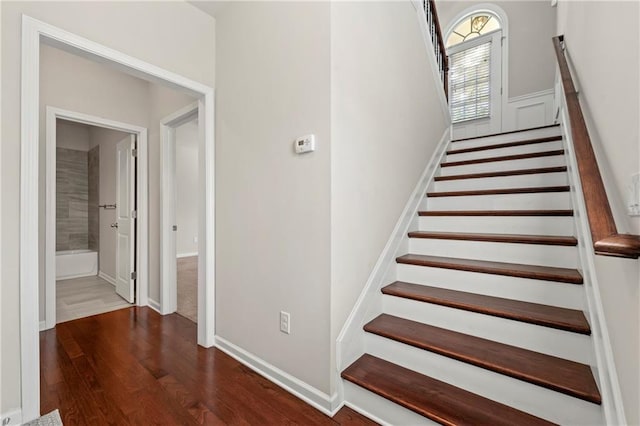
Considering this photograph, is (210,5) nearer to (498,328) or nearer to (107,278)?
(498,328)

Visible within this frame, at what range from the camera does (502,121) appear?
432 cm

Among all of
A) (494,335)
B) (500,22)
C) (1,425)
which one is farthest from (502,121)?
(1,425)

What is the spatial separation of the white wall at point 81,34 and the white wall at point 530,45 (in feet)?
13.7

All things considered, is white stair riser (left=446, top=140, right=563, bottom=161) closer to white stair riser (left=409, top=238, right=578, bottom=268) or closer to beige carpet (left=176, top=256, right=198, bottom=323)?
white stair riser (left=409, top=238, right=578, bottom=268)

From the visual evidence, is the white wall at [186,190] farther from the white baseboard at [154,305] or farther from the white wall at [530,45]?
the white wall at [530,45]

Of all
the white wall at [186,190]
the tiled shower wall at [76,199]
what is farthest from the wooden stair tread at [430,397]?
the white wall at [186,190]

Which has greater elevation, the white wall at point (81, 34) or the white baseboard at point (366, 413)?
the white wall at point (81, 34)

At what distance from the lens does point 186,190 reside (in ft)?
20.9

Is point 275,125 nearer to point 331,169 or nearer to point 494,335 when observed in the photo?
point 331,169

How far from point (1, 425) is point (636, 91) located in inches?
115

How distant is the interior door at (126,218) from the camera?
10.6ft

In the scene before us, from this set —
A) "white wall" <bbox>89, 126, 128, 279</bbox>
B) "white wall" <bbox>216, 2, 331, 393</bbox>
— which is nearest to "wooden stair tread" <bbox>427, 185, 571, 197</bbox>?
"white wall" <bbox>216, 2, 331, 393</bbox>

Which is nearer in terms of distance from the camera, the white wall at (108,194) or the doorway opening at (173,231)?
the doorway opening at (173,231)

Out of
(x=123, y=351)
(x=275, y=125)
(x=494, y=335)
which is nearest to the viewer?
(x=494, y=335)
